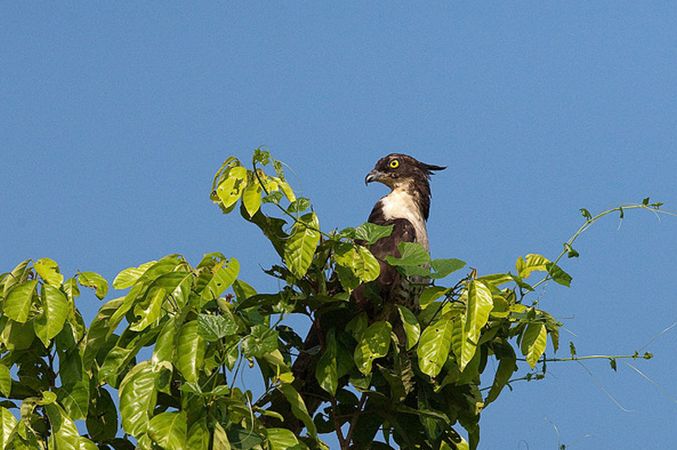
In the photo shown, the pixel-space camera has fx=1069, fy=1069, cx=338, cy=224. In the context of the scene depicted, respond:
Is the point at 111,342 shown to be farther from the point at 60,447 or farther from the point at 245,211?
the point at 245,211

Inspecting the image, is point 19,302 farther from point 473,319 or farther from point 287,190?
point 473,319

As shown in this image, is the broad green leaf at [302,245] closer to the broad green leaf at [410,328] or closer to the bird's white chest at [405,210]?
the broad green leaf at [410,328]

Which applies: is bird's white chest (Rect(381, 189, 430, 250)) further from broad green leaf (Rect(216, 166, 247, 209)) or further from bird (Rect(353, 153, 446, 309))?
broad green leaf (Rect(216, 166, 247, 209))

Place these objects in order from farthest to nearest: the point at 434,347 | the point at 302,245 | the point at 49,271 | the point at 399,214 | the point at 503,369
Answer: the point at 399,214
the point at 503,369
the point at 49,271
the point at 434,347
the point at 302,245

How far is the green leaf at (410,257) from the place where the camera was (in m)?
4.70

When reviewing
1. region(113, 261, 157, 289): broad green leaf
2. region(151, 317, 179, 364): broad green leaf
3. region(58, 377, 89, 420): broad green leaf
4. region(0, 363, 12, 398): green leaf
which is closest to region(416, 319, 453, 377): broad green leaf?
region(151, 317, 179, 364): broad green leaf

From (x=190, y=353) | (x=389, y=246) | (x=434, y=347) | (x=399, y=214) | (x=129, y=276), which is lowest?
(x=190, y=353)

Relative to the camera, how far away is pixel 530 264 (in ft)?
16.2

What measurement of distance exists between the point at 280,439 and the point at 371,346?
63cm

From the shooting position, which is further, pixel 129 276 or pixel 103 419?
pixel 103 419

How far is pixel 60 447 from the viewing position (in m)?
4.73

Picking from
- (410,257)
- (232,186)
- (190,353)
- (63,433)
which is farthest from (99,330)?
(410,257)

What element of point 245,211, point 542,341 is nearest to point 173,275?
point 245,211

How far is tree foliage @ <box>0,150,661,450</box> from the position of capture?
4398 mm
